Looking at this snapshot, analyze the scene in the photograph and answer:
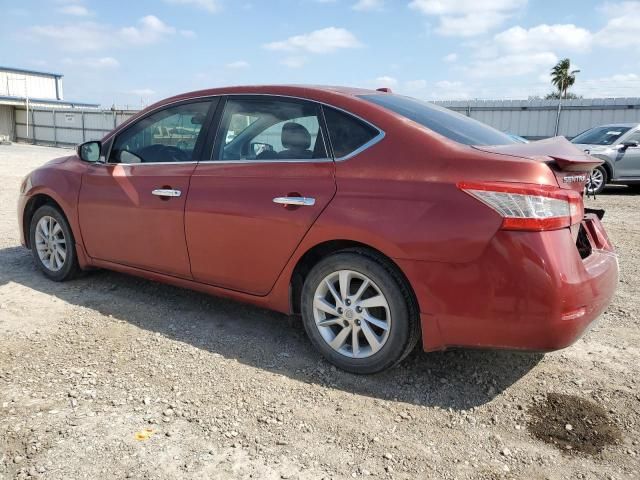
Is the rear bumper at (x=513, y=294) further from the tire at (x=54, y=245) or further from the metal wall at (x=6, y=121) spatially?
the metal wall at (x=6, y=121)

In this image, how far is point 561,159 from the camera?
281 centimetres

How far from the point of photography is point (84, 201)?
14.8 ft

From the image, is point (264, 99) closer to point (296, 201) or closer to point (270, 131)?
point (270, 131)

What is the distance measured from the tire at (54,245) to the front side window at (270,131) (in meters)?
1.89

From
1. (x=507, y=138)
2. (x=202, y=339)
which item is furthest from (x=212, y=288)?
(x=507, y=138)

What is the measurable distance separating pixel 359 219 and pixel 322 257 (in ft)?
1.46

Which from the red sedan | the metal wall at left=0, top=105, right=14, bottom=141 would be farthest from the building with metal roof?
the red sedan

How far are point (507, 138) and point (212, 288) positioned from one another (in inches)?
89.1

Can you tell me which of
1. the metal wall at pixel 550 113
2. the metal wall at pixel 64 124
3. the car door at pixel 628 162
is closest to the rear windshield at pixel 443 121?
the car door at pixel 628 162

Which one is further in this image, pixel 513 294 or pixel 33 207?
pixel 33 207

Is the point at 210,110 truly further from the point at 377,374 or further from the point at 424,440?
the point at 424,440

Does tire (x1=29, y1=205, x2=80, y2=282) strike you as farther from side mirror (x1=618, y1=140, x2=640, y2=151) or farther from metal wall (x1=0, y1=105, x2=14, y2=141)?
metal wall (x1=0, y1=105, x2=14, y2=141)

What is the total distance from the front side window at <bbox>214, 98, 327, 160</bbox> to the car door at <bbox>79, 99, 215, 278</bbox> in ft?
0.75

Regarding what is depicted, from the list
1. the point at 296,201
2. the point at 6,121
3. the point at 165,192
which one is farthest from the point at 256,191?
the point at 6,121
